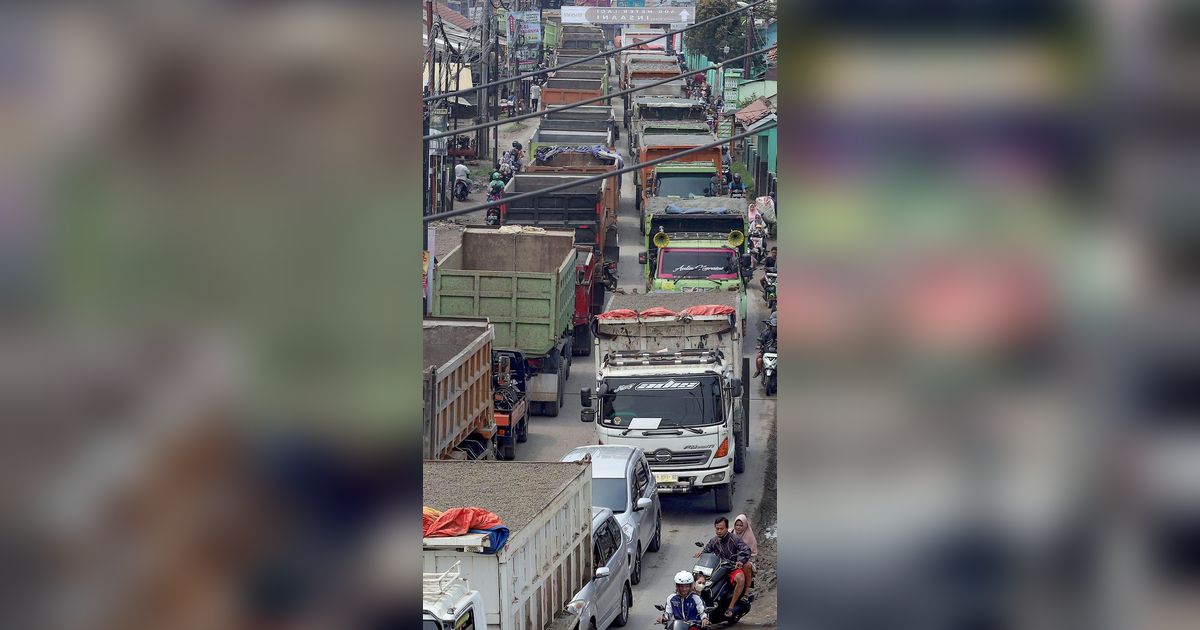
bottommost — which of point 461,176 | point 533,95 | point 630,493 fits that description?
point 630,493

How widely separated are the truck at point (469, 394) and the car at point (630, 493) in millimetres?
1335

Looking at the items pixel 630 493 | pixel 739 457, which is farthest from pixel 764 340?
pixel 630 493

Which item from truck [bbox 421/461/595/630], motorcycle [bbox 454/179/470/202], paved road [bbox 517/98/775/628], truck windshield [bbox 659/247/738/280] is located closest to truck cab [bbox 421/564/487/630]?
truck [bbox 421/461/595/630]

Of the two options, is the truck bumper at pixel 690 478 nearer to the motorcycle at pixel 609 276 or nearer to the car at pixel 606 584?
the car at pixel 606 584

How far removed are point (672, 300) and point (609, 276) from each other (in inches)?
216

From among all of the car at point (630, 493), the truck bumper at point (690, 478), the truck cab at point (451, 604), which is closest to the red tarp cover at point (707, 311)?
the truck bumper at point (690, 478)

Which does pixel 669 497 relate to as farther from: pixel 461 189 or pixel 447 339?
pixel 461 189

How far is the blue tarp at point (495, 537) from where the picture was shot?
8.70 m

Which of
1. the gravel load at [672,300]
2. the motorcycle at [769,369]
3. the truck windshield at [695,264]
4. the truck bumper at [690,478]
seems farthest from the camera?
the truck windshield at [695,264]

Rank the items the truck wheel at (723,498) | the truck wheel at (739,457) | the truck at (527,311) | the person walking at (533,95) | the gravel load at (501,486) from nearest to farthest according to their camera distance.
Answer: the gravel load at (501,486), the truck wheel at (723,498), the truck wheel at (739,457), the truck at (527,311), the person walking at (533,95)

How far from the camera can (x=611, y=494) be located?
42.2ft
